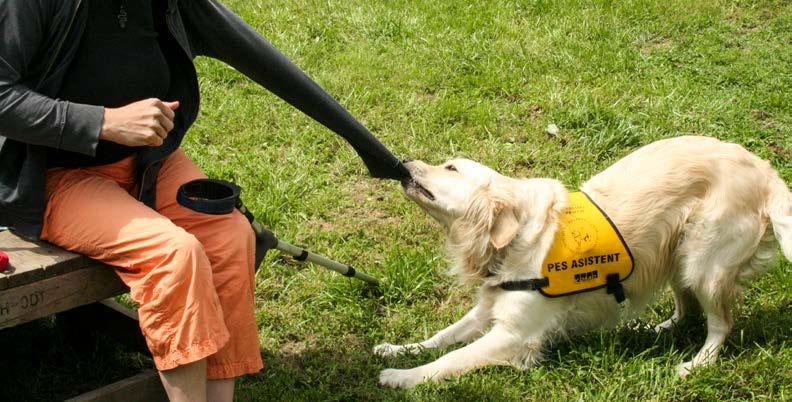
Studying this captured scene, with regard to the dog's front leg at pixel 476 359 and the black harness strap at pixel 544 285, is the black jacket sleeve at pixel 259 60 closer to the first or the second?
the black harness strap at pixel 544 285

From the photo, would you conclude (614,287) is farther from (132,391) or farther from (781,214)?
(132,391)

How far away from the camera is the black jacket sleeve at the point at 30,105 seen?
108 inches

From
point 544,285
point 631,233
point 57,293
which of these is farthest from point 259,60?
point 631,233

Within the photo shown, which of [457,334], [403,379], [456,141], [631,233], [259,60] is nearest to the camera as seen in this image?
[259,60]

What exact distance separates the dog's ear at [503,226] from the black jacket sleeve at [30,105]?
Result: 5.92 ft

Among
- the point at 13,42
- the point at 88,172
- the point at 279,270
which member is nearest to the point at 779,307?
the point at 279,270

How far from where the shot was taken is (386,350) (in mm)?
4105

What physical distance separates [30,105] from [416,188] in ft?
5.96

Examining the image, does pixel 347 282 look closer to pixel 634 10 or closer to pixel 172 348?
pixel 172 348

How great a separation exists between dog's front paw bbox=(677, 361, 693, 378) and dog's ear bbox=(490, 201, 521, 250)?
953 millimetres

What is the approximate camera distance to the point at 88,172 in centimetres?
312

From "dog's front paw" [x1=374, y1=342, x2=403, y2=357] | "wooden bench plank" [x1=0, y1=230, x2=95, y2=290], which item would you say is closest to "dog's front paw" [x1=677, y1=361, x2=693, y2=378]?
"dog's front paw" [x1=374, y1=342, x2=403, y2=357]

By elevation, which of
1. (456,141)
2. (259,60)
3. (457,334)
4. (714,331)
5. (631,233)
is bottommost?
(457,334)

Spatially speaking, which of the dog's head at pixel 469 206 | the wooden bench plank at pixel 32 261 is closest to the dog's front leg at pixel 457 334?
the dog's head at pixel 469 206
